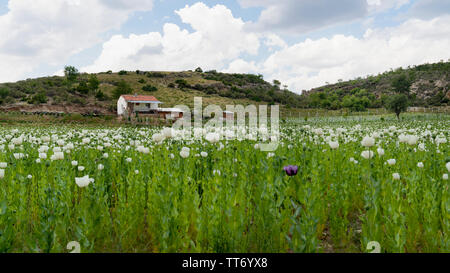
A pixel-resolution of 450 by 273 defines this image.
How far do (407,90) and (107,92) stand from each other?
10977cm

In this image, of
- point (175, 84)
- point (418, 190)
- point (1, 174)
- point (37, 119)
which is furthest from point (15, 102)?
point (418, 190)

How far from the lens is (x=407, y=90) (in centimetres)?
10806

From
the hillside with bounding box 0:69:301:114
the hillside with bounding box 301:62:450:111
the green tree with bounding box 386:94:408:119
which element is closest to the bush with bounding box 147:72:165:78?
the hillside with bounding box 0:69:301:114

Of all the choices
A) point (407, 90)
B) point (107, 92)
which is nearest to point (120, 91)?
point (107, 92)

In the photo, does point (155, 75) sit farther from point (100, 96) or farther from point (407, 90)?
point (407, 90)

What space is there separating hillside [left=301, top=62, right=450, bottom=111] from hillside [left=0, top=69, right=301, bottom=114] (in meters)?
22.5

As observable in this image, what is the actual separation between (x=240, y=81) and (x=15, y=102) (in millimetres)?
92663

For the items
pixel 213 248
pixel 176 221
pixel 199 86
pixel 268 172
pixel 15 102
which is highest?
pixel 199 86

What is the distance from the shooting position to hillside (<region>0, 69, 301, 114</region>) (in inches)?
2498

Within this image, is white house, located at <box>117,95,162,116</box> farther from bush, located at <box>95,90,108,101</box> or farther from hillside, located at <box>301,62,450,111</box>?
hillside, located at <box>301,62,450,111</box>

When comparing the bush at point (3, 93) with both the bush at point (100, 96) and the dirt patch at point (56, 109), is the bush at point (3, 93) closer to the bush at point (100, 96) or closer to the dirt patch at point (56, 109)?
the dirt patch at point (56, 109)

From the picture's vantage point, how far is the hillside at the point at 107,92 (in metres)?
63.5

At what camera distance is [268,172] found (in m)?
4.19
